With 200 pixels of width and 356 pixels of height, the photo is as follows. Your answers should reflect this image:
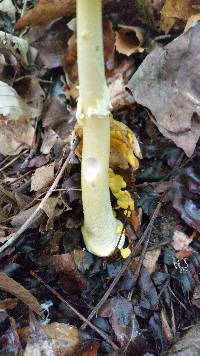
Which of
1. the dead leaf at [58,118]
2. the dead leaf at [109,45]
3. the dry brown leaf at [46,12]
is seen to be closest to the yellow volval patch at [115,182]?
the dead leaf at [58,118]

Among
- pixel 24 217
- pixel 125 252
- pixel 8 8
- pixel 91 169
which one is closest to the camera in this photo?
pixel 91 169

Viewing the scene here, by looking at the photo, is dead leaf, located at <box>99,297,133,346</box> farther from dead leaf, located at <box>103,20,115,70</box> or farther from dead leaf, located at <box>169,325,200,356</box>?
dead leaf, located at <box>103,20,115,70</box>

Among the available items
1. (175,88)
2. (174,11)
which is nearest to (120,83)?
(175,88)

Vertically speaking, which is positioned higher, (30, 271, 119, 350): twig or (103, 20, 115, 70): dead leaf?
(103, 20, 115, 70): dead leaf

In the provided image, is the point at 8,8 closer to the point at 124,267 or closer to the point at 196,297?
the point at 124,267

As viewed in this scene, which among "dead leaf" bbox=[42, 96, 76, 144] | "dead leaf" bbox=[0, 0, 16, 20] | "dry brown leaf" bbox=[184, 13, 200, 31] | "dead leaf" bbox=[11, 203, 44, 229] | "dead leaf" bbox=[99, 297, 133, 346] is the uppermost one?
"dry brown leaf" bbox=[184, 13, 200, 31]

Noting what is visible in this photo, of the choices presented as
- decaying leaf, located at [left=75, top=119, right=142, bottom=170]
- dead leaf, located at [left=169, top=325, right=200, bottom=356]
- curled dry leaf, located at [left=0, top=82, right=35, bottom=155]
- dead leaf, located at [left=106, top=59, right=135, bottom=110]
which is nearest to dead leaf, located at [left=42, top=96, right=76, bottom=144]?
curled dry leaf, located at [left=0, top=82, right=35, bottom=155]

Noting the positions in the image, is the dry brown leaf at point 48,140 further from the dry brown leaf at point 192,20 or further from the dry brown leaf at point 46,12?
the dry brown leaf at point 192,20

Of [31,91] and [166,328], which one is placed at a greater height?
[31,91]
